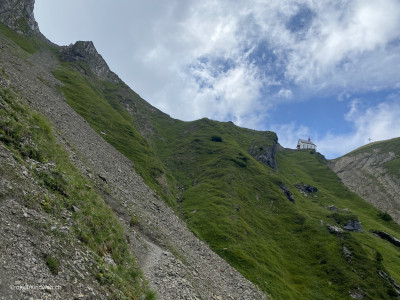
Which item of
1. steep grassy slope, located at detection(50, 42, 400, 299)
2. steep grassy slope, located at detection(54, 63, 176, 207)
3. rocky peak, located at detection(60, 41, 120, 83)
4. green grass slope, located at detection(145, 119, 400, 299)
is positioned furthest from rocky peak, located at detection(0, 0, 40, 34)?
green grass slope, located at detection(145, 119, 400, 299)

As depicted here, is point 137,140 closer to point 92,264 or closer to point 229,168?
point 229,168

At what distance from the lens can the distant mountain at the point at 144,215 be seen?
60.5ft

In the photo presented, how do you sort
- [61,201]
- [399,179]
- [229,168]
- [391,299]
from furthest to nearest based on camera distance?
[399,179], [229,168], [391,299], [61,201]

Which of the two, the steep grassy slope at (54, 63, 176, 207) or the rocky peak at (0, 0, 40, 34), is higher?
the rocky peak at (0, 0, 40, 34)

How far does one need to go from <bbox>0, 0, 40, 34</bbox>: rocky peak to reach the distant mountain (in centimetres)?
80

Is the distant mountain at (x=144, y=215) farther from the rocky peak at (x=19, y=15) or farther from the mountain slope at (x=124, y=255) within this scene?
the rocky peak at (x=19, y=15)

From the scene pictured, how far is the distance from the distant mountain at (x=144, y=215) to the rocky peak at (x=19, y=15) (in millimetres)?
797

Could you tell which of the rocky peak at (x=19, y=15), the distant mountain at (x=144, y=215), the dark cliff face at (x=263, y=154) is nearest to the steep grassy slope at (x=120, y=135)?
the distant mountain at (x=144, y=215)

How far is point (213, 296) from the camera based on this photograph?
113ft

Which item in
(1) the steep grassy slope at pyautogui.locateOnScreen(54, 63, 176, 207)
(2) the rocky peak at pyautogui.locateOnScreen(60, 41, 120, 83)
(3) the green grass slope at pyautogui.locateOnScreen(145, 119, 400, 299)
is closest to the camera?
(3) the green grass slope at pyautogui.locateOnScreen(145, 119, 400, 299)

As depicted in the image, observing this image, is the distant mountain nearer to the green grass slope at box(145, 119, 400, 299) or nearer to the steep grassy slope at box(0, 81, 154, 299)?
the steep grassy slope at box(0, 81, 154, 299)

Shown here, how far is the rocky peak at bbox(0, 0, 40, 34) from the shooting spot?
150125 mm

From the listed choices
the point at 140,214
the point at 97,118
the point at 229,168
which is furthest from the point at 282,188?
the point at 140,214

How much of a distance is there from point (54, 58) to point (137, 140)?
3891 inches
